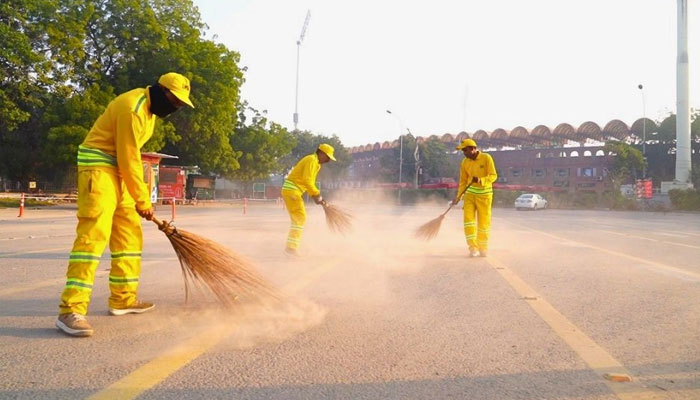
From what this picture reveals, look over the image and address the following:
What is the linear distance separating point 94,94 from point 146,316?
89.7 feet

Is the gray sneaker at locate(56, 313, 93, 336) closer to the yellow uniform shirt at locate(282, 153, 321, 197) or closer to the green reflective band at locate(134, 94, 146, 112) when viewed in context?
the green reflective band at locate(134, 94, 146, 112)

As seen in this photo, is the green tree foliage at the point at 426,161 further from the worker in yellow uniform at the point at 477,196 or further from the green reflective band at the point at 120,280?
the green reflective band at the point at 120,280

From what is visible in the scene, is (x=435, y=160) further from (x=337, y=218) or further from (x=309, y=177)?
(x=309, y=177)

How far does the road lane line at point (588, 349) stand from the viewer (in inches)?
114

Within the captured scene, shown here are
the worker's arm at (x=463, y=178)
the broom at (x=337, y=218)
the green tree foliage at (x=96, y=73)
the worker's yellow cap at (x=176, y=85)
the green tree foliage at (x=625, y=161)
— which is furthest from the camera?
the green tree foliage at (x=625, y=161)

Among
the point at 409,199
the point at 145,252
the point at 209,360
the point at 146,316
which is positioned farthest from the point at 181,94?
the point at 409,199

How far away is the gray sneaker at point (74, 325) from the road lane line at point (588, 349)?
3.05 meters

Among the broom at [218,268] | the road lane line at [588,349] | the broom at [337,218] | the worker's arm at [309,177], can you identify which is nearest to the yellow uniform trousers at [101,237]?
the broom at [218,268]

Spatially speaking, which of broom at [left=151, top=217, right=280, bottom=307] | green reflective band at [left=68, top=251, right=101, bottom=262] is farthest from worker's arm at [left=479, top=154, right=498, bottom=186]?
green reflective band at [left=68, top=251, right=101, bottom=262]

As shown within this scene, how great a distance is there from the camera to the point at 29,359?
3.24 meters

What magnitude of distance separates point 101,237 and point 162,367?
1.19 metres

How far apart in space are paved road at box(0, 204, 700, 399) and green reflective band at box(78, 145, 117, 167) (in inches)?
44.0

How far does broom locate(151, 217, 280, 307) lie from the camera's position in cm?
469

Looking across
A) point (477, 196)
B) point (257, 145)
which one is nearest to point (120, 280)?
point (477, 196)
